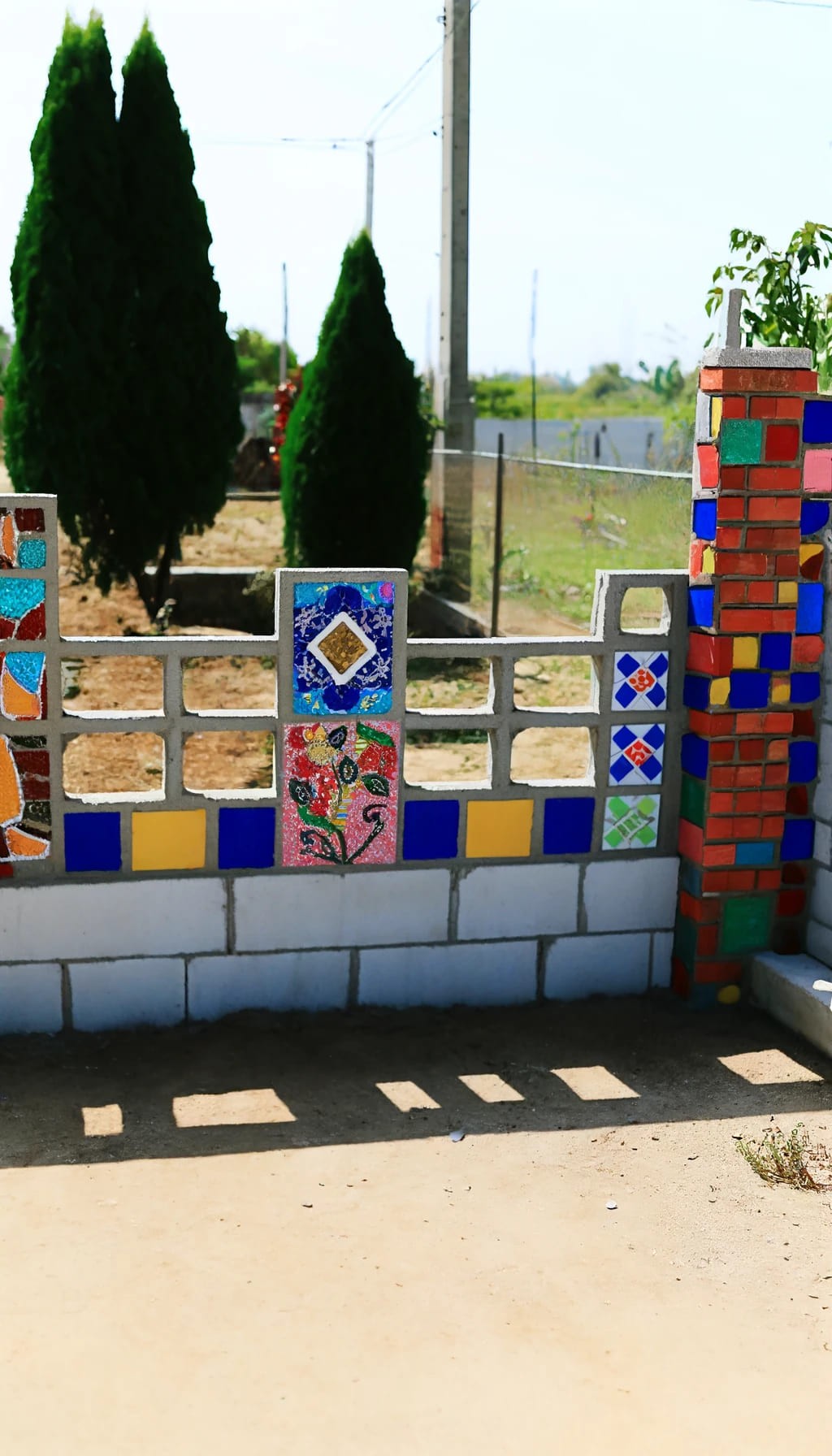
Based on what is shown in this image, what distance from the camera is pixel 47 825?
14.6ft

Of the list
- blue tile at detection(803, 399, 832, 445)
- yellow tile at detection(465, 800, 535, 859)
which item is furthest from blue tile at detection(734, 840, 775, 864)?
blue tile at detection(803, 399, 832, 445)

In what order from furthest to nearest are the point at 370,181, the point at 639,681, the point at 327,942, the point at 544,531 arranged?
the point at 370,181, the point at 544,531, the point at 639,681, the point at 327,942

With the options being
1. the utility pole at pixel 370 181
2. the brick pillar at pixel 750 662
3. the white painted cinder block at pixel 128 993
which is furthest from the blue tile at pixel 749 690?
the utility pole at pixel 370 181

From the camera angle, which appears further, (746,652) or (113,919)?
(746,652)

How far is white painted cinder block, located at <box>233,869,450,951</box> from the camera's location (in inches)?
181

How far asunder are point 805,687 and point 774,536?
51 centimetres

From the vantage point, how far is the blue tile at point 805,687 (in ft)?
15.8

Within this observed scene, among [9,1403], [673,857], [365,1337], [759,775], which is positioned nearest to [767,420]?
[759,775]

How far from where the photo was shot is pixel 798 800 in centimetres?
492

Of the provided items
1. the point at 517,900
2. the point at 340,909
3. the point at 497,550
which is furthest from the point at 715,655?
the point at 497,550

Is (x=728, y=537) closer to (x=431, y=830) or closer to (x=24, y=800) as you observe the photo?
(x=431, y=830)

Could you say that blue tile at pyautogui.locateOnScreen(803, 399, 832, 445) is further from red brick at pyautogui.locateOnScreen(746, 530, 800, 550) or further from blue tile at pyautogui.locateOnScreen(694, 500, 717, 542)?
blue tile at pyautogui.locateOnScreen(694, 500, 717, 542)

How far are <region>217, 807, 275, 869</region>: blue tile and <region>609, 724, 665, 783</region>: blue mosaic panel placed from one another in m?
1.11

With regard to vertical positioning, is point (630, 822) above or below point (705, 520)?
below
